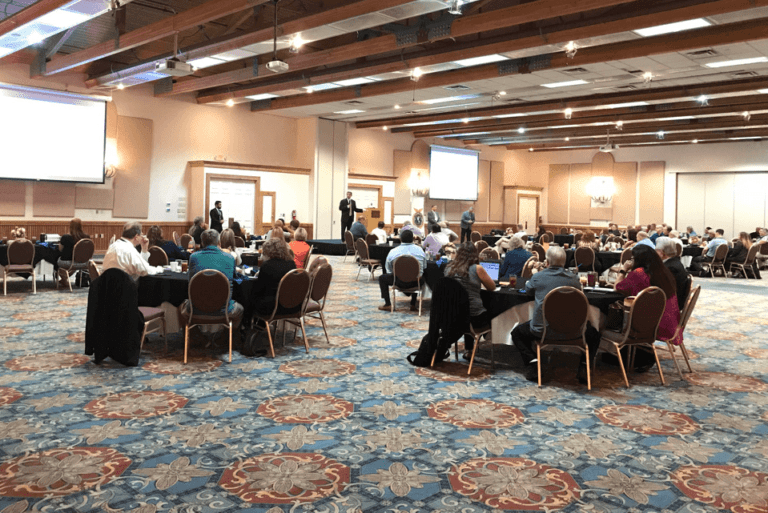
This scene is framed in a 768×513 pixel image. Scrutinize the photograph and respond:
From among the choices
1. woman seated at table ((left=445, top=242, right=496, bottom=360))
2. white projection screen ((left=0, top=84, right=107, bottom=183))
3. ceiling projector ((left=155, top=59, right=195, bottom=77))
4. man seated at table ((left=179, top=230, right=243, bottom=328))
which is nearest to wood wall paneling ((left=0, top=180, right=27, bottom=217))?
white projection screen ((left=0, top=84, right=107, bottom=183))

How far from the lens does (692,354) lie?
6961 millimetres

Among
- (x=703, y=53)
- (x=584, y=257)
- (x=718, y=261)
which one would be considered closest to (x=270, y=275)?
(x=584, y=257)

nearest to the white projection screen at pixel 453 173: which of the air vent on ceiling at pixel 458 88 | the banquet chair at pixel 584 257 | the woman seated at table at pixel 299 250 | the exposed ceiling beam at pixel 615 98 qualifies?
the exposed ceiling beam at pixel 615 98

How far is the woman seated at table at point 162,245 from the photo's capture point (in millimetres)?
9930

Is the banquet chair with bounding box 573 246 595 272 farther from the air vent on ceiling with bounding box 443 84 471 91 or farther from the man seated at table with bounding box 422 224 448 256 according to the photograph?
the air vent on ceiling with bounding box 443 84 471 91

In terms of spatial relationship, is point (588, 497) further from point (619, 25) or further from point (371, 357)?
point (619, 25)

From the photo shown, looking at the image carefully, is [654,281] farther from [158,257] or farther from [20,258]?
[20,258]

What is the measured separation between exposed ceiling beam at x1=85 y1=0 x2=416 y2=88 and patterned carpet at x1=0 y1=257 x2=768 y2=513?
4683 mm

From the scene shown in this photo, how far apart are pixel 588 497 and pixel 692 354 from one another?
4.23 metres

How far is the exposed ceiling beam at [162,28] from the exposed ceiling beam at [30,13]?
1.69m

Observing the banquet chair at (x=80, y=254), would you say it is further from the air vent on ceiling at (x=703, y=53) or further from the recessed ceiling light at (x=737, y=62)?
the recessed ceiling light at (x=737, y=62)

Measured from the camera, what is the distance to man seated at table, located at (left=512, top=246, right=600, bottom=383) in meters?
5.60

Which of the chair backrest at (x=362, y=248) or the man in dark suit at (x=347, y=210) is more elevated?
the man in dark suit at (x=347, y=210)

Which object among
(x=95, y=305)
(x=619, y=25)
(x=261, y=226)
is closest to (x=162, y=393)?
(x=95, y=305)
